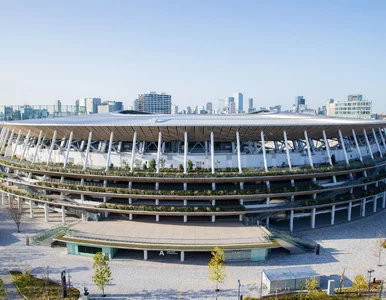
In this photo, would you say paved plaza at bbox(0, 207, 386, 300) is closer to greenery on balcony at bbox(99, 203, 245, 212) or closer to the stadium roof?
greenery on balcony at bbox(99, 203, 245, 212)

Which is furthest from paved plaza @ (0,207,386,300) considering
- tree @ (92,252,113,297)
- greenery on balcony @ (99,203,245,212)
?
greenery on balcony @ (99,203,245,212)

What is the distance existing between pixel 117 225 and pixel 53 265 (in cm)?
927

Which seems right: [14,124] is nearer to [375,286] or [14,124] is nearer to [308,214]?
[308,214]

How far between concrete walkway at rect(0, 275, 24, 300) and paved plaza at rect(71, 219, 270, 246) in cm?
799

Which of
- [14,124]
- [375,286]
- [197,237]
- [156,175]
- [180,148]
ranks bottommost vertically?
[375,286]

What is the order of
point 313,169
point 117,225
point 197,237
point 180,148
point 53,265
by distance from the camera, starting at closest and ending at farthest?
point 53,265
point 197,237
point 117,225
point 313,169
point 180,148

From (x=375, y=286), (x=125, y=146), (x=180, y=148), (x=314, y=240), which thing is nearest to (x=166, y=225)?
(x=180, y=148)

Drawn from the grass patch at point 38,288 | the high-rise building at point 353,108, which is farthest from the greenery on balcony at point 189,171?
the high-rise building at point 353,108

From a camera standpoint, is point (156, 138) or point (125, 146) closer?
point (156, 138)

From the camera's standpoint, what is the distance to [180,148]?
50438 mm

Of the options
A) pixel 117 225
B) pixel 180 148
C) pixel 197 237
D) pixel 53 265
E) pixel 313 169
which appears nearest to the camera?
pixel 53 265

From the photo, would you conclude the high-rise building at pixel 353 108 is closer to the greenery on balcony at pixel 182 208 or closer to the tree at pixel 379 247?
the tree at pixel 379 247

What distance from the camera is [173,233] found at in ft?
131

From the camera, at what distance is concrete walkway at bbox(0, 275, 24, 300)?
99.0 feet
